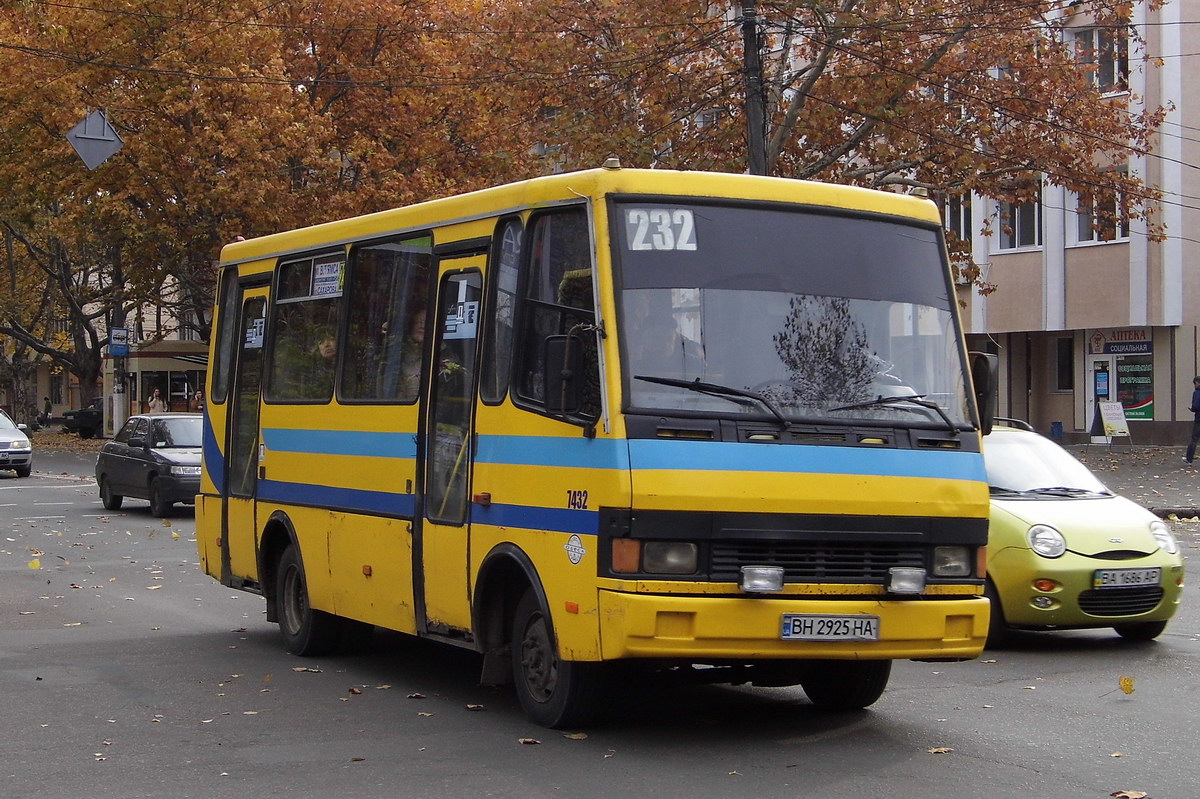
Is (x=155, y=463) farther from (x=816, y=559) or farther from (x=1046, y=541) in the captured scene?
(x=816, y=559)

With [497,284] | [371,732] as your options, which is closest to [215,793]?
[371,732]

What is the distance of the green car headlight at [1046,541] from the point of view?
11.1 m

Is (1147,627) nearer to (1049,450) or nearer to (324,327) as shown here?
(1049,450)

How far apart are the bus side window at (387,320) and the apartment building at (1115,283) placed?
2875 cm

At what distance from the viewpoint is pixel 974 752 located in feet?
25.7

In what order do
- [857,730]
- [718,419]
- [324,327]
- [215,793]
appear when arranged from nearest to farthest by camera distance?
1. [215,793]
2. [718,419]
3. [857,730]
4. [324,327]

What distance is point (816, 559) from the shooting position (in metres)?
7.82

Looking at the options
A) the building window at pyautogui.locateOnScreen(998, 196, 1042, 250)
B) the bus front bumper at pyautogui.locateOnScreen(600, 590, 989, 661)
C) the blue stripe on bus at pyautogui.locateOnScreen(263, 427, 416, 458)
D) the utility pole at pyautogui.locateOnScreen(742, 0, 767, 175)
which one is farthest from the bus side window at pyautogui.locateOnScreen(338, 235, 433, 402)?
the building window at pyautogui.locateOnScreen(998, 196, 1042, 250)

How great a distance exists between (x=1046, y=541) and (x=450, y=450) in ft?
13.9

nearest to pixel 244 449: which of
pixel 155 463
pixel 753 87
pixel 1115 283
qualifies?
pixel 753 87

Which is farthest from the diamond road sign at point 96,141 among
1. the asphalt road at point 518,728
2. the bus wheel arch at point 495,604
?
the bus wheel arch at point 495,604

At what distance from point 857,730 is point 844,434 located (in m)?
1.57

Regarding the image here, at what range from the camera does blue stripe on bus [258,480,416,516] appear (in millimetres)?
9797

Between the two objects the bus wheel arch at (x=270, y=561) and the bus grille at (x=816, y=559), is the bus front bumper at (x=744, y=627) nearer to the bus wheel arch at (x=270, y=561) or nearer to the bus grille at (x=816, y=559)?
the bus grille at (x=816, y=559)
